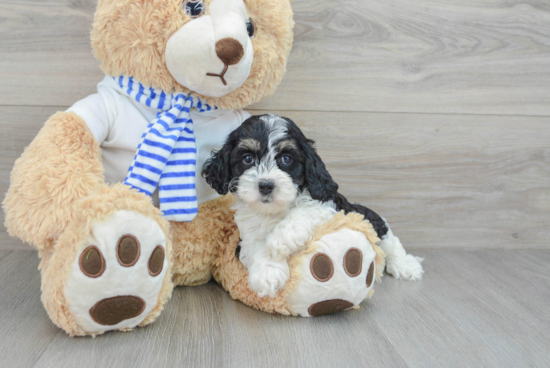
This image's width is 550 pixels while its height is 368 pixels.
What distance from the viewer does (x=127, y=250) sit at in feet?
3.47

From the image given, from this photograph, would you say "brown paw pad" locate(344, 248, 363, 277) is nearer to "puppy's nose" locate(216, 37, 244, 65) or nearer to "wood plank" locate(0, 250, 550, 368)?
"wood plank" locate(0, 250, 550, 368)

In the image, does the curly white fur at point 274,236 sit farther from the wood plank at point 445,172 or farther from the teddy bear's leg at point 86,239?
the wood plank at point 445,172

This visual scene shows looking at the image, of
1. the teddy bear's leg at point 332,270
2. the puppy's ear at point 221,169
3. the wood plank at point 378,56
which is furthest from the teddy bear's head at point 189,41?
the teddy bear's leg at point 332,270

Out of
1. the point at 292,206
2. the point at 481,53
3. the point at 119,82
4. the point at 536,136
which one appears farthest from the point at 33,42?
the point at 536,136

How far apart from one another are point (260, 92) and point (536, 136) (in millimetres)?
1354

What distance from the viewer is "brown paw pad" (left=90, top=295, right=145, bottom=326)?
1.07m

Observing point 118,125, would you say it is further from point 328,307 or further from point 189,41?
point 328,307

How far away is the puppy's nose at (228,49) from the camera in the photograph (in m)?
1.23

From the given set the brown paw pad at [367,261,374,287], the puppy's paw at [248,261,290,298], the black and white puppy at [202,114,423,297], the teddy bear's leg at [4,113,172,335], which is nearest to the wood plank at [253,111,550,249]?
the black and white puppy at [202,114,423,297]

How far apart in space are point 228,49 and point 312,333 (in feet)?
2.66

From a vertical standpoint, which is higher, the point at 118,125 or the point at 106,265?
the point at 118,125

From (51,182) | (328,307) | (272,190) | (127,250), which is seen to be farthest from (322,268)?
(51,182)

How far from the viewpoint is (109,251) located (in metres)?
1.04

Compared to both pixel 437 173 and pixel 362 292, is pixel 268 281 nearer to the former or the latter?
pixel 362 292
